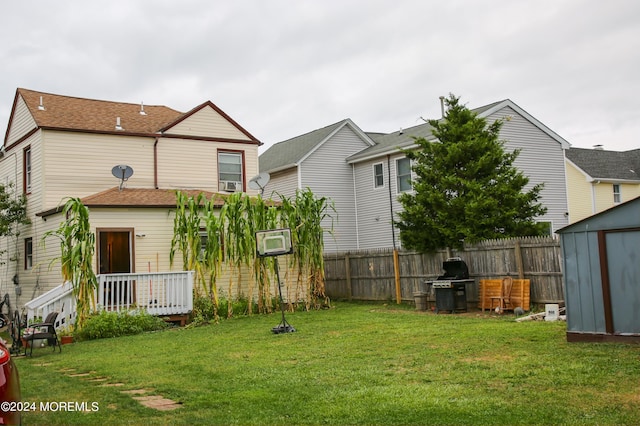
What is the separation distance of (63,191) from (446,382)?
1447cm

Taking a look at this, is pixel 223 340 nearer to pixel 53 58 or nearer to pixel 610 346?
pixel 610 346

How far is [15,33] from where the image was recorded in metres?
13.8

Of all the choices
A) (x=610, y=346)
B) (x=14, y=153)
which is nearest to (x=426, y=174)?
(x=610, y=346)

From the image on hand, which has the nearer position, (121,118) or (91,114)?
(91,114)

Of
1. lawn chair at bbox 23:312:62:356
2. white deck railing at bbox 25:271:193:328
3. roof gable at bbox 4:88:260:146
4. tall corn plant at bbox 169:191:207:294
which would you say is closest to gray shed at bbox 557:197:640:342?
lawn chair at bbox 23:312:62:356

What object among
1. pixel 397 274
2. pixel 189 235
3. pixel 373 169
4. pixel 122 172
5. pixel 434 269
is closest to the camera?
pixel 189 235

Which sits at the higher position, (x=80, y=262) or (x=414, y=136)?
(x=414, y=136)

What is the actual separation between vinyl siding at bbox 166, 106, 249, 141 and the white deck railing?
5983mm

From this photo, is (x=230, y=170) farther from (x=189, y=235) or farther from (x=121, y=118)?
(x=189, y=235)

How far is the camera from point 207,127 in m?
20.3

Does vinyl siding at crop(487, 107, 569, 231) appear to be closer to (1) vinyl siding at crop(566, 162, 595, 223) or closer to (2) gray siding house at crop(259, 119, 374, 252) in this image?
(1) vinyl siding at crop(566, 162, 595, 223)

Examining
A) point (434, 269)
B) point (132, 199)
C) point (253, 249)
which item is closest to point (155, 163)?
point (132, 199)

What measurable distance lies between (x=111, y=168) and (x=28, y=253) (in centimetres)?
360

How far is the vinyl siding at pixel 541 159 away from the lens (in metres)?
22.4
